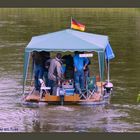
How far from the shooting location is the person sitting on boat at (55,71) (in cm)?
1638

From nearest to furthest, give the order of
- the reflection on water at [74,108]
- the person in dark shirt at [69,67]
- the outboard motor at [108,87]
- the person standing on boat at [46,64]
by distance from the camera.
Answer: the reflection on water at [74,108]
the person standing on boat at [46,64]
the person in dark shirt at [69,67]
the outboard motor at [108,87]

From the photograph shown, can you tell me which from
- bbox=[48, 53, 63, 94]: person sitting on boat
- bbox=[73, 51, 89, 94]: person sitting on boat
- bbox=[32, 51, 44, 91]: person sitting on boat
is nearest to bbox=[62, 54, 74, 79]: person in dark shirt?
bbox=[73, 51, 89, 94]: person sitting on boat

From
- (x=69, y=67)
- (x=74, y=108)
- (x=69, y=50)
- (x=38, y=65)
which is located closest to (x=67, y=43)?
(x=69, y=50)

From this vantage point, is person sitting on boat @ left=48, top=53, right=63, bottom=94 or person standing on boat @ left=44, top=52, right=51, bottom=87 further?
person standing on boat @ left=44, top=52, right=51, bottom=87

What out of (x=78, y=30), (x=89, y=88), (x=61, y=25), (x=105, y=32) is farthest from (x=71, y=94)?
(x=61, y=25)

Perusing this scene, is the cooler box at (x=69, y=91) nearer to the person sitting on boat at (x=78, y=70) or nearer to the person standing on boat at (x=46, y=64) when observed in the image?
the person sitting on boat at (x=78, y=70)

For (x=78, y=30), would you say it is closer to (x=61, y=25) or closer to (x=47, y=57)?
(x=47, y=57)

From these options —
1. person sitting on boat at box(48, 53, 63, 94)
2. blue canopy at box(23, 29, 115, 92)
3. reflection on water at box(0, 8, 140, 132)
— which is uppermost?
blue canopy at box(23, 29, 115, 92)

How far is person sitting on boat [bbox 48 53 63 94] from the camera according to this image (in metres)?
16.4

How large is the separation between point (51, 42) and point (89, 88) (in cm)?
180

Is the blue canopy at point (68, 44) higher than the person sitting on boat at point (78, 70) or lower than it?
higher

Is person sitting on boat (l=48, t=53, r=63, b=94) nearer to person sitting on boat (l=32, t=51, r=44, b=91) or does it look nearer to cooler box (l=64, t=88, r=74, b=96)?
cooler box (l=64, t=88, r=74, b=96)

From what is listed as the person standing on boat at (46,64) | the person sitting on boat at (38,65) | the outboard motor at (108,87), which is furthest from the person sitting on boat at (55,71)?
the outboard motor at (108,87)

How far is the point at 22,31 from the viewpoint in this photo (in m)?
39.0
